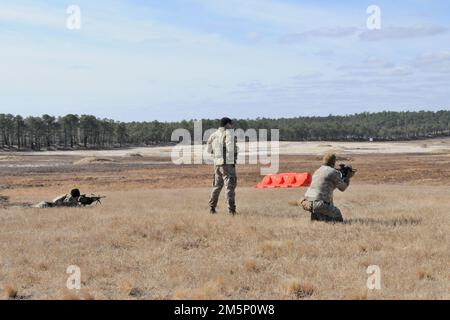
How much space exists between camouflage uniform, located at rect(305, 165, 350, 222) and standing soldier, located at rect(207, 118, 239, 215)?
229cm

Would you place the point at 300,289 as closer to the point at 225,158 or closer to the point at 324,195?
the point at 324,195

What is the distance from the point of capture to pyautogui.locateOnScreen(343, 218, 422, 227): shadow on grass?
13750 mm

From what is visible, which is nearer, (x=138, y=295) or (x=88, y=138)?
(x=138, y=295)

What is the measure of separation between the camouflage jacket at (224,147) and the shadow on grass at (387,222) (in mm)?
3387

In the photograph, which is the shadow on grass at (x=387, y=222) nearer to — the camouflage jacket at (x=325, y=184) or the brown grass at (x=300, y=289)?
the camouflage jacket at (x=325, y=184)

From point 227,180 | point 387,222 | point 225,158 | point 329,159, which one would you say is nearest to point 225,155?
point 225,158

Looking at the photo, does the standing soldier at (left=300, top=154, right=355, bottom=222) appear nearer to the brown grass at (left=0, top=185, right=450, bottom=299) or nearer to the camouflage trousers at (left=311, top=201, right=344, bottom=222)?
the camouflage trousers at (left=311, top=201, right=344, bottom=222)

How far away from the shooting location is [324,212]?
13.8 metres

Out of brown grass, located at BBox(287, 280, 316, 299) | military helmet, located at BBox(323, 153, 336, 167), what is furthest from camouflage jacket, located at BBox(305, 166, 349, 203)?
brown grass, located at BBox(287, 280, 316, 299)

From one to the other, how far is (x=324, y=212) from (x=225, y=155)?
3052 millimetres

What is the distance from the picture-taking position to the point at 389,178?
46.9 metres
